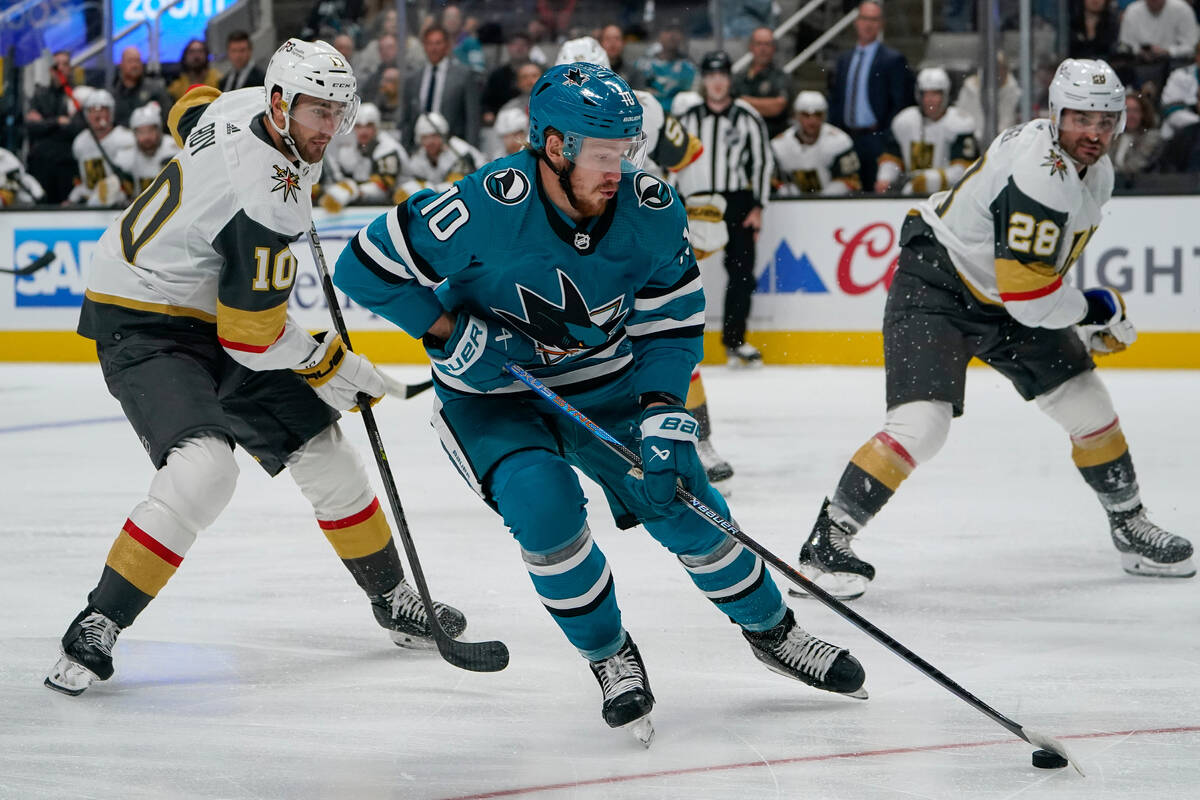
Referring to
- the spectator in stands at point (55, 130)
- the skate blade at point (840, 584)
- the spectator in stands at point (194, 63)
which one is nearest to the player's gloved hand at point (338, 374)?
the skate blade at point (840, 584)

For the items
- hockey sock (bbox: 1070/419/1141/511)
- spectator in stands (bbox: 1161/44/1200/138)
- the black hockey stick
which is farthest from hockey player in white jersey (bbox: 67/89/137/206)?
hockey sock (bbox: 1070/419/1141/511)

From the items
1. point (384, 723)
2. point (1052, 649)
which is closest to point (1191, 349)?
point (1052, 649)

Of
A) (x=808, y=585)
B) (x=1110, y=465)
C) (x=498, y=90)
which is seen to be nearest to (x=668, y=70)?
(x=498, y=90)

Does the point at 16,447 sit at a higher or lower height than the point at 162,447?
lower

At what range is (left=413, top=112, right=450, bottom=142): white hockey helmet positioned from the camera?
8.41m

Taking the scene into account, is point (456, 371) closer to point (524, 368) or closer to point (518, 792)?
point (524, 368)

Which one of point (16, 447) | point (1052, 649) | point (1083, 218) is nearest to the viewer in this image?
point (1052, 649)

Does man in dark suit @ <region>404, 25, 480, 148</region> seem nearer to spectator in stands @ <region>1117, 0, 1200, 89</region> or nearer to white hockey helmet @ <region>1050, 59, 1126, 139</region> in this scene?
spectator in stands @ <region>1117, 0, 1200, 89</region>

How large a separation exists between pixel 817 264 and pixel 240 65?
351 centimetres

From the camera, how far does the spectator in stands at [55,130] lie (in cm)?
912

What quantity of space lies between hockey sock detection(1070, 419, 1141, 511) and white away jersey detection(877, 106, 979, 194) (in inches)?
161

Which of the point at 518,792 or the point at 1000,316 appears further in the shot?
the point at 1000,316

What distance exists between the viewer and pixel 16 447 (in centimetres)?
563

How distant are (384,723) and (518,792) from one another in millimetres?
434
